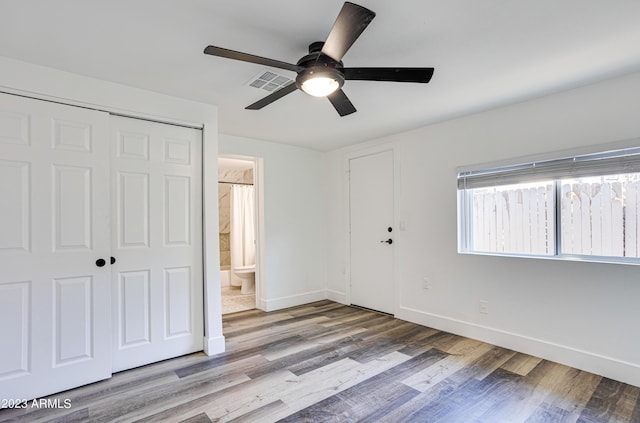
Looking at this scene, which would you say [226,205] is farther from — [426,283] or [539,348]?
[539,348]

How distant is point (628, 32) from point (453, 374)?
2.53 m

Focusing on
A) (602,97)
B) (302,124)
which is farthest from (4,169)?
(602,97)

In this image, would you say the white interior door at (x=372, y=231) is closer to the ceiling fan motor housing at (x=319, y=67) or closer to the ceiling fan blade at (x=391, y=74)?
the ceiling fan blade at (x=391, y=74)

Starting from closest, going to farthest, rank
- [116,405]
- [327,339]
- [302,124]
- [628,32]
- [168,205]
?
[628,32] → [116,405] → [168,205] → [327,339] → [302,124]

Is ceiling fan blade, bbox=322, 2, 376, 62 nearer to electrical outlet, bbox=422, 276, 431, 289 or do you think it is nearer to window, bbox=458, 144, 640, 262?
window, bbox=458, 144, 640, 262

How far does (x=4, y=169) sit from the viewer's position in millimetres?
2150

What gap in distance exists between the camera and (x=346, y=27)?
1456 mm

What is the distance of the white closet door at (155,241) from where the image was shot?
8.52ft

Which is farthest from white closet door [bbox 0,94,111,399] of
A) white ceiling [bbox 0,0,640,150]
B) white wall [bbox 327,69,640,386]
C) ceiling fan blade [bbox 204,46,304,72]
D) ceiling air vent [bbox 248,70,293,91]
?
white wall [bbox 327,69,640,386]

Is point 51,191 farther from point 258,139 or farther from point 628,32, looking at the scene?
point 628,32

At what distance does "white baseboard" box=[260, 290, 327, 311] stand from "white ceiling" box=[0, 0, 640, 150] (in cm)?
266

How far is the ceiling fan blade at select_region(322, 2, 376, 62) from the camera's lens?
135 cm

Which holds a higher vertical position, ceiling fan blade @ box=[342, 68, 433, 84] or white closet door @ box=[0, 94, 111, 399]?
ceiling fan blade @ box=[342, 68, 433, 84]

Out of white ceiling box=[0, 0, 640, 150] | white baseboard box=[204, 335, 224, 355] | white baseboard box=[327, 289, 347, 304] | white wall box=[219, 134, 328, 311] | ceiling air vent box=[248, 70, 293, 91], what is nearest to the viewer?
white ceiling box=[0, 0, 640, 150]
